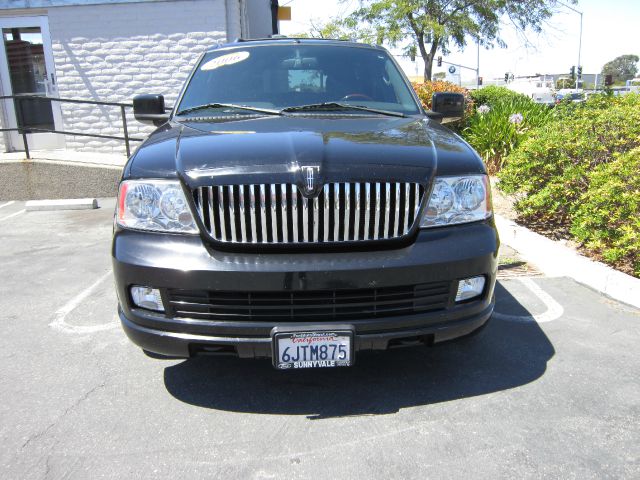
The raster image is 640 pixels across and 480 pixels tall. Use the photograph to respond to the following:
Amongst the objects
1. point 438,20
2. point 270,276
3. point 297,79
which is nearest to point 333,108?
point 297,79

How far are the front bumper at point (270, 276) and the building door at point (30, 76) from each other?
9582mm

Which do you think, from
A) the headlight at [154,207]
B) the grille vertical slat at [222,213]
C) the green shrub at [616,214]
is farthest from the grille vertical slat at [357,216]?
the green shrub at [616,214]

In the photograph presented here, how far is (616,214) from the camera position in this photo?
4.52m

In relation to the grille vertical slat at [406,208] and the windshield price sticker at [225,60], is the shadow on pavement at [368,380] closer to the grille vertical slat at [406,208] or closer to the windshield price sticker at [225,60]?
the grille vertical slat at [406,208]

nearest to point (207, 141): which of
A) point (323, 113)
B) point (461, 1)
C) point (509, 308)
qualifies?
point (323, 113)

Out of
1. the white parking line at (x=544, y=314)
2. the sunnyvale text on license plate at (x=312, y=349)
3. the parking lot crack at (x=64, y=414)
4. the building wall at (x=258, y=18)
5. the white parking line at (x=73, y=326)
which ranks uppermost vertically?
the building wall at (x=258, y=18)

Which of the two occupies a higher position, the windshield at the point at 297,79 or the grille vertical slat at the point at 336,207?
the windshield at the point at 297,79

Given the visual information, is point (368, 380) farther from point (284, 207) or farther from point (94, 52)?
point (94, 52)

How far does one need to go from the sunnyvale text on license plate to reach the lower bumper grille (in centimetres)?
9

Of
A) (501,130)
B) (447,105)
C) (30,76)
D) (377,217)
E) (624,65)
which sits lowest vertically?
(501,130)

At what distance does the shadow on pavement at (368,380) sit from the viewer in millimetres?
2816

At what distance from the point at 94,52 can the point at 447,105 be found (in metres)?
8.88

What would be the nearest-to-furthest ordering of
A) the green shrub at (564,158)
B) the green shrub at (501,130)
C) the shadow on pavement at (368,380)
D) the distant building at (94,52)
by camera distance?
the shadow on pavement at (368,380) → the green shrub at (564,158) → the green shrub at (501,130) → the distant building at (94,52)

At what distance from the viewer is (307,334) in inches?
95.7
